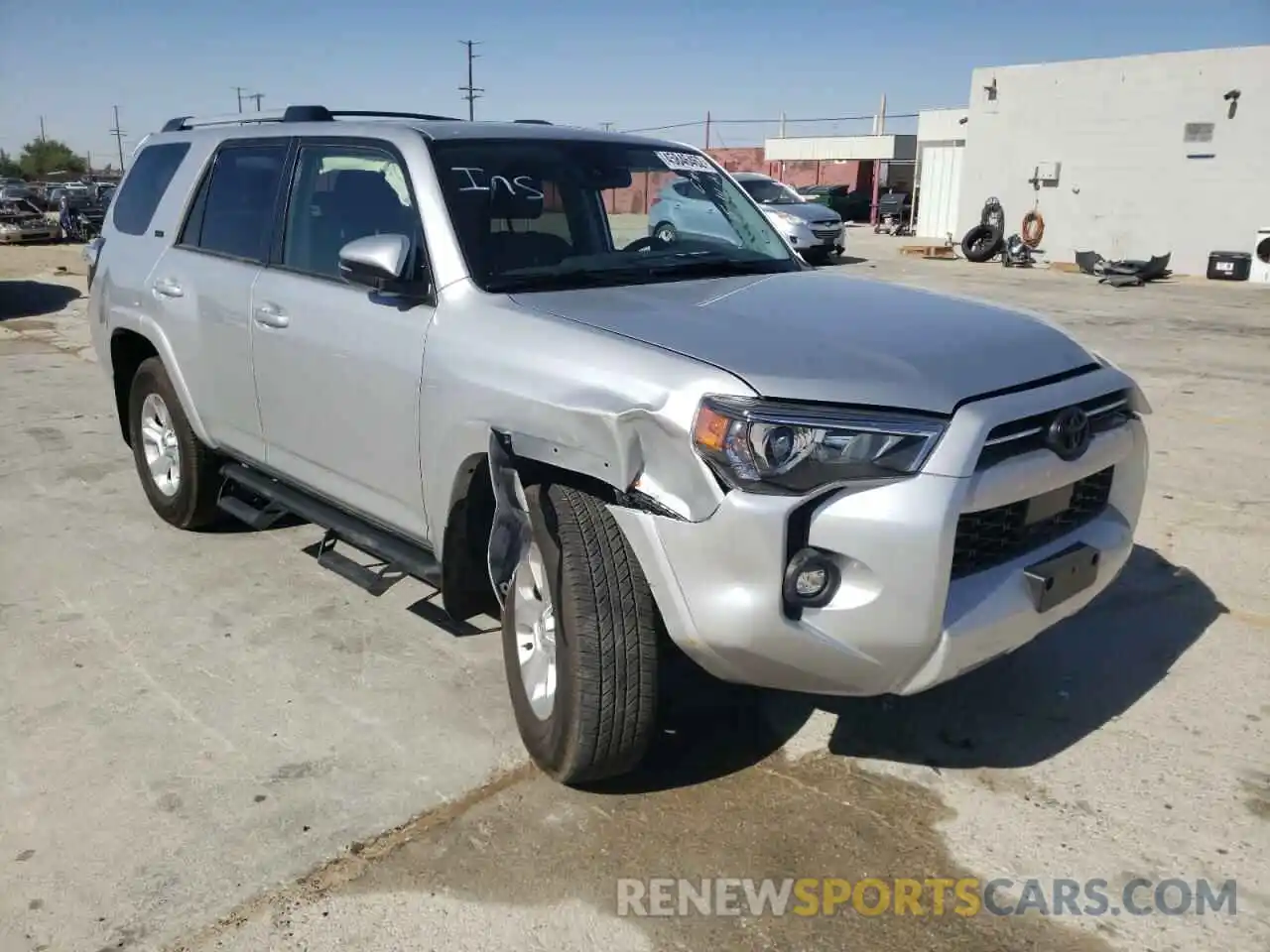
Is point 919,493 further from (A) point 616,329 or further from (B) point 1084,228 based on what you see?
(B) point 1084,228

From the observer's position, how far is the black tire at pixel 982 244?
23.2 metres

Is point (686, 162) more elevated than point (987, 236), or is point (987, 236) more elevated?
point (686, 162)

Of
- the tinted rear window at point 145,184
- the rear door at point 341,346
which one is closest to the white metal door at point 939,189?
the tinted rear window at point 145,184

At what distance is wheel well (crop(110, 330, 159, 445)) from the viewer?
17.8 feet

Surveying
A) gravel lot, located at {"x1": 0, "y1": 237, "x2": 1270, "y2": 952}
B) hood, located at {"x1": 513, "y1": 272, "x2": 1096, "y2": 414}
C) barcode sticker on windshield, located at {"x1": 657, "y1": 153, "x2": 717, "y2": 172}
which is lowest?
gravel lot, located at {"x1": 0, "y1": 237, "x2": 1270, "y2": 952}

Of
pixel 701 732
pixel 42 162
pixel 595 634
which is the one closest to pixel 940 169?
pixel 701 732

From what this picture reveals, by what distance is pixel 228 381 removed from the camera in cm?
457

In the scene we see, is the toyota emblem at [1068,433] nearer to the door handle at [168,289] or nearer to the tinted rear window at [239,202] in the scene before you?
the tinted rear window at [239,202]

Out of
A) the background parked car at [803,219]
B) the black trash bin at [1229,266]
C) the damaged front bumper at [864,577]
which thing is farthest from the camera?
the background parked car at [803,219]

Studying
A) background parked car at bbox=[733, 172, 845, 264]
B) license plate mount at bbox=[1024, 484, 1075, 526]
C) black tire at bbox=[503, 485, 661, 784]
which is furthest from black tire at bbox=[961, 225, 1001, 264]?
black tire at bbox=[503, 485, 661, 784]

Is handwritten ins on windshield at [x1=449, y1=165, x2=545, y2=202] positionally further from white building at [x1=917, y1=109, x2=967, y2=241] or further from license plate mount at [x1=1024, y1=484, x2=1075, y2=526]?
white building at [x1=917, y1=109, x2=967, y2=241]

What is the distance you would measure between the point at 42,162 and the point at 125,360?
12150 centimetres

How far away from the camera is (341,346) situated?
12.4ft

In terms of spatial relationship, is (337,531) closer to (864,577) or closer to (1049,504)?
(864,577)
